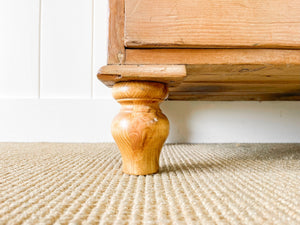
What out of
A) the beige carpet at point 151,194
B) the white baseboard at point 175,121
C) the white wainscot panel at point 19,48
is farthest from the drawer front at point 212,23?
the white wainscot panel at point 19,48

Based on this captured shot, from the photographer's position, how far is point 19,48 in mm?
935

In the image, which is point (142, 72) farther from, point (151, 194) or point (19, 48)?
point (19, 48)

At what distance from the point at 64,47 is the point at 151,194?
82 cm

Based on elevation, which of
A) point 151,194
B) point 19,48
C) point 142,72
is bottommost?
point 151,194

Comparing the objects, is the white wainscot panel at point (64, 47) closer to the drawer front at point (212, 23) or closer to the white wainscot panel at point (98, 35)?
the white wainscot panel at point (98, 35)

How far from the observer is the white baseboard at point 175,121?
2.97 feet

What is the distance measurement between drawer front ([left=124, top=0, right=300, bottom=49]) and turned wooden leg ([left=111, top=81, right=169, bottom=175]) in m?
0.07

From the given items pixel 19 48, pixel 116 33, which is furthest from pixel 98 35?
pixel 116 33

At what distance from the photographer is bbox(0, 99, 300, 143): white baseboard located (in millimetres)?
905

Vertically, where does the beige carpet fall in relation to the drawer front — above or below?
below

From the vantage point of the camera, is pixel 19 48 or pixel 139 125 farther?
pixel 19 48

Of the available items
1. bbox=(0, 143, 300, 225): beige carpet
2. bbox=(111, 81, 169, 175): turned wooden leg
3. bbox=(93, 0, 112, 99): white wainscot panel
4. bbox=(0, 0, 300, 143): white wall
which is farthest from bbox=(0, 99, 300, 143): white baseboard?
bbox=(111, 81, 169, 175): turned wooden leg

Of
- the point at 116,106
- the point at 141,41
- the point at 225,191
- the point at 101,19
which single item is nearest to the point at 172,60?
the point at 141,41

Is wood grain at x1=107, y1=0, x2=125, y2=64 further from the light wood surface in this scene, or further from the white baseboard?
the white baseboard
